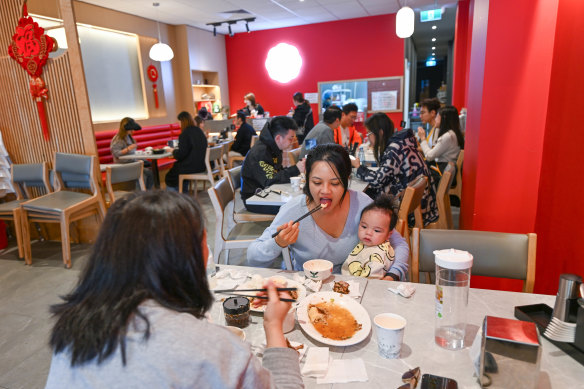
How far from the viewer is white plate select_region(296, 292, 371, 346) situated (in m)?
1.12

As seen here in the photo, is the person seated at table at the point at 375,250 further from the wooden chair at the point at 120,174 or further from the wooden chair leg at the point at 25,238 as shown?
the wooden chair leg at the point at 25,238

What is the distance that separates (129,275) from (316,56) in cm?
888

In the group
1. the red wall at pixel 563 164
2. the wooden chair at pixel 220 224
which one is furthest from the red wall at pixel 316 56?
the wooden chair at pixel 220 224

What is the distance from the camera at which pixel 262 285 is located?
4.61 feet

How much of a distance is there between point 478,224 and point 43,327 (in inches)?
123

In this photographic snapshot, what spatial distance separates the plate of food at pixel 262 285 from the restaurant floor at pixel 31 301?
578mm

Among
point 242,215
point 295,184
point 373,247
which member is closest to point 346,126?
point 295,184

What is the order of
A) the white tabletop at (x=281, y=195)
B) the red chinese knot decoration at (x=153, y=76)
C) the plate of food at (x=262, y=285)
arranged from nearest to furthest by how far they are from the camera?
the plate of food at (x=262, y=285), the white tabletop at (x=281, y=195), the red chinese knot decoration at (x=153, y=76)

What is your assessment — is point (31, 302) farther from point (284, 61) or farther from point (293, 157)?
point (284, 61)

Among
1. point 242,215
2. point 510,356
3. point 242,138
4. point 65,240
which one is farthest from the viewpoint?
point 242,138

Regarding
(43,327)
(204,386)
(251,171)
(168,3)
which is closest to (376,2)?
(168,3)

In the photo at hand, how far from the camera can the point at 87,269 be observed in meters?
0.73

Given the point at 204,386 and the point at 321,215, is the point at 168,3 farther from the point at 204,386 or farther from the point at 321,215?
the point at 204,386

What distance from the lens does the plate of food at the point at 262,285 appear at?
1.34 m
